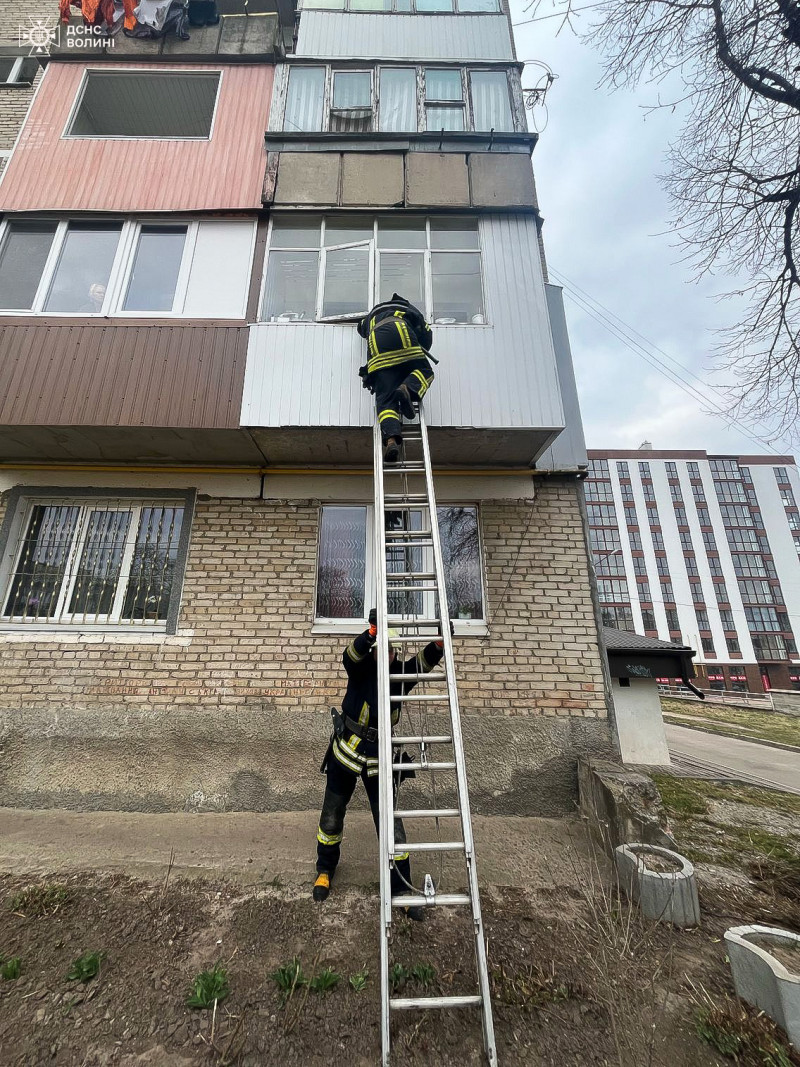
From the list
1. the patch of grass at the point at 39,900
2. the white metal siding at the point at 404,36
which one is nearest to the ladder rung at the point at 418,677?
the patch of grass at the point at 39,900

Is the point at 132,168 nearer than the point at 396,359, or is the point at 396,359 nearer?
the point at 396,359

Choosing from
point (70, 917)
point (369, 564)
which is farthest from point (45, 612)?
point (369, 564)

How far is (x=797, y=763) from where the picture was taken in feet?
38.4

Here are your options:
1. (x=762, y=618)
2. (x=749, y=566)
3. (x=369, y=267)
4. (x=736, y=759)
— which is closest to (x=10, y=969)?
(x=369, y=267)

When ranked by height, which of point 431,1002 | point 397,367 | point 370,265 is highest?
point 370,265

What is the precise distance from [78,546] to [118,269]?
10.4ft

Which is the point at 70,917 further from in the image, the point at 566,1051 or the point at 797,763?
the point at 797,763

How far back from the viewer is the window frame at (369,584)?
4652 millimetres

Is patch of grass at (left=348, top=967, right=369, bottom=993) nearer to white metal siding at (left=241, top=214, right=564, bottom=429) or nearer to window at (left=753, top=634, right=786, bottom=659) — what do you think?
white metal siding at (left=241, top=214, right=564, bottom=429)

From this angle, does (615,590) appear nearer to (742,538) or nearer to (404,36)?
(742,538)

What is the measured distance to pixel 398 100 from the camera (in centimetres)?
632

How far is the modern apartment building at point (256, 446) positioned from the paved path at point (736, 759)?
21.5 ft

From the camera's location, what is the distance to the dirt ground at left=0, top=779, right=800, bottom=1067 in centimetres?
202

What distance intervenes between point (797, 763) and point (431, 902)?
580 inches
